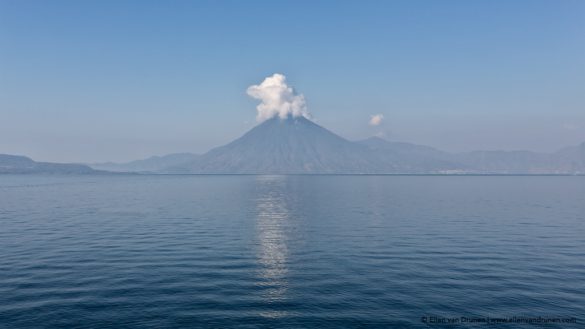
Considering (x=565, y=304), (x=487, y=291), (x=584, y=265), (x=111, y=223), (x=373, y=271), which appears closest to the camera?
(x=565, y=304)

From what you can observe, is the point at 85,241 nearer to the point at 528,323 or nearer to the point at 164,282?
the point at 164,282

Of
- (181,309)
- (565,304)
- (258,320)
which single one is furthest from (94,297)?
(565,304)

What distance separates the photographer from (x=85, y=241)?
6178 centimetres

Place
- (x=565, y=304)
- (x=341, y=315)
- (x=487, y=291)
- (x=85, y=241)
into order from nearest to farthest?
(x=341, y=315) < (x=565, y=304) < (x=487, y=291) < (x=85, y=241)

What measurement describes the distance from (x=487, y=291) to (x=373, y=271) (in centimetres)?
1253

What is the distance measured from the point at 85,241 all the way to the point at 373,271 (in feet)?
159

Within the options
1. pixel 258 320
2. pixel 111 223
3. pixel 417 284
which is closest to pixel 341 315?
pixel 258 320

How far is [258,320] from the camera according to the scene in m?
30.5

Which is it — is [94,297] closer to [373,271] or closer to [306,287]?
[306,287]

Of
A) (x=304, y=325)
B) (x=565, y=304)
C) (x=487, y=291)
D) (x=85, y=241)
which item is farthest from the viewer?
(x=85, y=241)

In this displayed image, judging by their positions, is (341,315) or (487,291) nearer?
(341,315)

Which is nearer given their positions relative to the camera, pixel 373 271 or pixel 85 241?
pixel 373 271

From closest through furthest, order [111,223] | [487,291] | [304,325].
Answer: [304,325]
[487,291]
[111,223]

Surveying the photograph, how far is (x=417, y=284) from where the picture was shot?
3981 cm
